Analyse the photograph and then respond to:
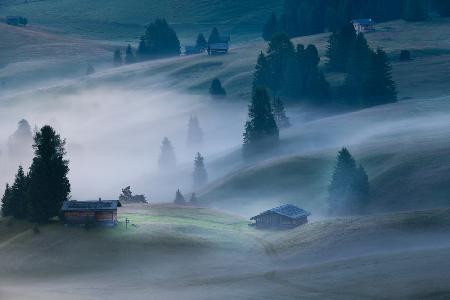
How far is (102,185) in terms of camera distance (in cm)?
14625

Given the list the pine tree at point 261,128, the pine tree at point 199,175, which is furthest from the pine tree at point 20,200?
the pine tree at point 261,128

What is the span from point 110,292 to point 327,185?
153 feet

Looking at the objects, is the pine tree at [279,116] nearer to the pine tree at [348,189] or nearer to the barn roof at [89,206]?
the pine tree at [348,189]

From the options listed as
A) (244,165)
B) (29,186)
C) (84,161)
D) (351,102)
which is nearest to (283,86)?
(351,102)

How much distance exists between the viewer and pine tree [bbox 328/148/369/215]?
102 m

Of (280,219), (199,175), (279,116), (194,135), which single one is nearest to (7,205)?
(280,219)

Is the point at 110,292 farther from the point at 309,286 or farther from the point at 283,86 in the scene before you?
the point at 283,86

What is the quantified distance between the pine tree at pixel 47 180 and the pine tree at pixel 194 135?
245 ft

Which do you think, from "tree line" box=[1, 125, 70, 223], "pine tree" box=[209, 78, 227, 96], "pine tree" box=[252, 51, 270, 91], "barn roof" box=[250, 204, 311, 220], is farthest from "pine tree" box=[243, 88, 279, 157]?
"pine tree" box=[209, 78, 227, 96]

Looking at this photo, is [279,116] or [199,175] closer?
[199,175]

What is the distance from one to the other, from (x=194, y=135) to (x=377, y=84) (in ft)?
96.7

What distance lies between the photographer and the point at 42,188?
8912 centimetres

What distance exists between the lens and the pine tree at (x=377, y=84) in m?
166

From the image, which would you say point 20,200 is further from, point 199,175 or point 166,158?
point 166,158
